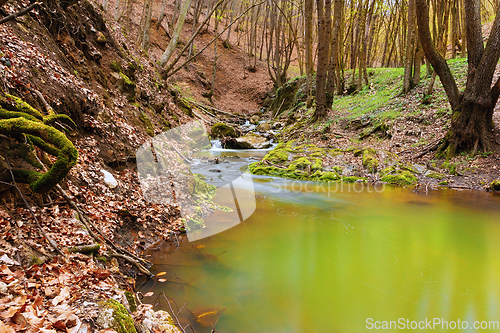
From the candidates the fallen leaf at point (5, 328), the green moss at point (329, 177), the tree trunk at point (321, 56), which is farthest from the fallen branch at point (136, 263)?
the tree trunk at point (321, 56)

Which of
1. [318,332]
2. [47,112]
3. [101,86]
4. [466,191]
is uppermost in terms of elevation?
[101,86]

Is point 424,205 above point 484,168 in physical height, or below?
below

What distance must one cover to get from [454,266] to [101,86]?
890cm

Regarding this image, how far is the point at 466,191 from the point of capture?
7656 mm

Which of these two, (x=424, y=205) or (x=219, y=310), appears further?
(x=424, y=205)

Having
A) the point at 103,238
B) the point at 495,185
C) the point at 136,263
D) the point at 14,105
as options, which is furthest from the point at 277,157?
the point at 14,105

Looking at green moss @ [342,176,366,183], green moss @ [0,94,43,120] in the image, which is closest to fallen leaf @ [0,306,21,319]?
green moss @ [0,94,43,120]

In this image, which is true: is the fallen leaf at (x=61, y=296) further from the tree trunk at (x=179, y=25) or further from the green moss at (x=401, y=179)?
the tree trunk at (x=179, y=25)

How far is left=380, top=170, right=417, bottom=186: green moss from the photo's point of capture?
870 centimetres

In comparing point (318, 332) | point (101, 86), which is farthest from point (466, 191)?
point (101, 86)

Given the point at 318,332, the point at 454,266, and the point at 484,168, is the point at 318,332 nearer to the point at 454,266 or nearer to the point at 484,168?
Answer: the point at 454,266

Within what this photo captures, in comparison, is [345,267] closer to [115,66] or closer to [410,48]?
[115,66]

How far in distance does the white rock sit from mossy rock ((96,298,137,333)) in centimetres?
306

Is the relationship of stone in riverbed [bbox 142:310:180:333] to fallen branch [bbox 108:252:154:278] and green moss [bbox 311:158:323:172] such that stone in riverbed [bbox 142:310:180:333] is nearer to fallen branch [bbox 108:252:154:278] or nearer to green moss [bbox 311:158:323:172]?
fallen branch [bbox 108:252:154:278]
